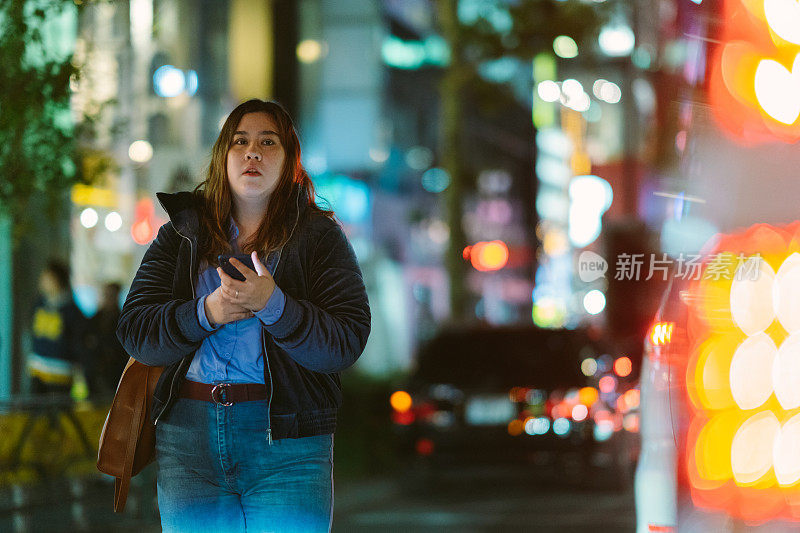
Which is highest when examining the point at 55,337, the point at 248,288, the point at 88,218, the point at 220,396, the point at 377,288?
the point at 248,288

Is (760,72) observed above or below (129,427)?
above

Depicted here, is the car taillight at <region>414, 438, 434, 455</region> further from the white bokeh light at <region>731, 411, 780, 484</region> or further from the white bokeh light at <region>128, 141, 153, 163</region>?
the white bokeh light at <region>731, 411, 780, 484</region>

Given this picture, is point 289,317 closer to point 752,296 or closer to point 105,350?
point 752,296

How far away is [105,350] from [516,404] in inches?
177

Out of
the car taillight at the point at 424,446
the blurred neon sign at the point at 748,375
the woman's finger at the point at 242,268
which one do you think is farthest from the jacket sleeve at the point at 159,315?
the car taillight at the point at 424,446

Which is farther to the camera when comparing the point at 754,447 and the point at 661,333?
the point at 661,333

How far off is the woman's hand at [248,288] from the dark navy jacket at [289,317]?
0.08 metres

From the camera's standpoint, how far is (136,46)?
17.6 metres

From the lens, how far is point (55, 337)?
13.4 meters

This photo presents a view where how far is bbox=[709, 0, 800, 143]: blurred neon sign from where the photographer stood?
193 inches

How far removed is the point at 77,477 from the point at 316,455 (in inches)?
355

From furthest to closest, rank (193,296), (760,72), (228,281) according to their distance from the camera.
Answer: (760,72), (193,296), (228,281)

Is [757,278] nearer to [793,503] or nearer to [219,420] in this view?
[793,503]

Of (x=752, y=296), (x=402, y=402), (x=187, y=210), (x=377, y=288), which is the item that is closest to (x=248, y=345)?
(x=187, y=210)
